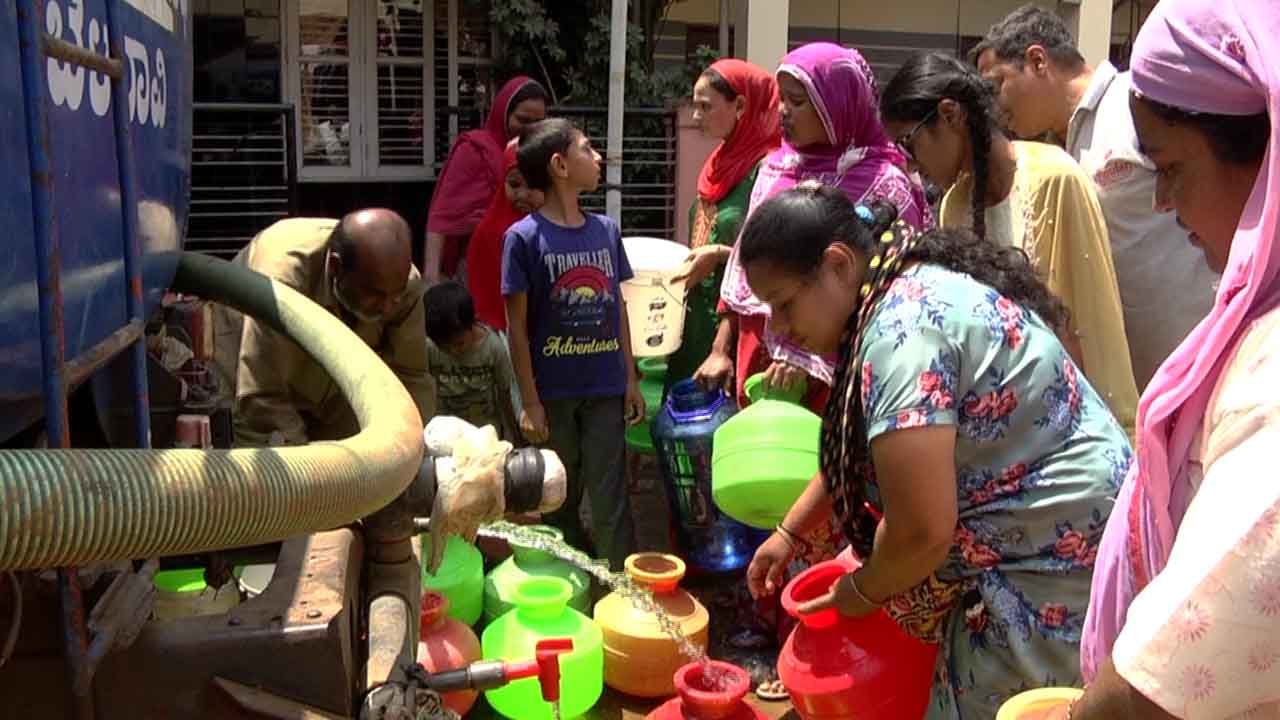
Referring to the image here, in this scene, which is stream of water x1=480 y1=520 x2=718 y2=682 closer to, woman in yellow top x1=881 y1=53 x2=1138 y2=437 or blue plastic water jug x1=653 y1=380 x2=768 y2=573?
blue plastic water jug x1=653 y1=380 x2=768 y2=573

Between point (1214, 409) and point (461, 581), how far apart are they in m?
2.71

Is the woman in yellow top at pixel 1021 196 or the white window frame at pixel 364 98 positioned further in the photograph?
the white window frame at pixel 364 98

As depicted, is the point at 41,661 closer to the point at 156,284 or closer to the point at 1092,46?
the point at 156,284

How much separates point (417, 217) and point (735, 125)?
5176mm

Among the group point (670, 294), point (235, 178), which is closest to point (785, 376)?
point (670, 294)

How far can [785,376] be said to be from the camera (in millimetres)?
3473

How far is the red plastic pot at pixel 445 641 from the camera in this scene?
3.15 metres

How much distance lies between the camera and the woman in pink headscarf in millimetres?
1067

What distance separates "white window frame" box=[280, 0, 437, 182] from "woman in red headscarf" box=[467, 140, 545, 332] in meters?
4.32

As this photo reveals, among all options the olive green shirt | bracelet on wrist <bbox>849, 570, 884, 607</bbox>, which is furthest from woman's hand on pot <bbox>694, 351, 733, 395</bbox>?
bracelet on wrist <bbox>849, 570, 884, 607</bbox>

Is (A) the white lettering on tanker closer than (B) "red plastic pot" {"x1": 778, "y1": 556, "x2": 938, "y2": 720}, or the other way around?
(A) the white lettering on tanker

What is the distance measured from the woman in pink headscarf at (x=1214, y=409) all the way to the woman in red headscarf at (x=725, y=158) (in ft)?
9.61

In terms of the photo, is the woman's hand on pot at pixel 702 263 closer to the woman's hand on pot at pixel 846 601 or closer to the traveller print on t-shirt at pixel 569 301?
the traveller print on t-shirt at pixel 569 301

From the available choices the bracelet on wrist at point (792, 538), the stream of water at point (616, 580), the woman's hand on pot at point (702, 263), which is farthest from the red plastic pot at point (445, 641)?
the woman's hand on pot at point (702, 263)
